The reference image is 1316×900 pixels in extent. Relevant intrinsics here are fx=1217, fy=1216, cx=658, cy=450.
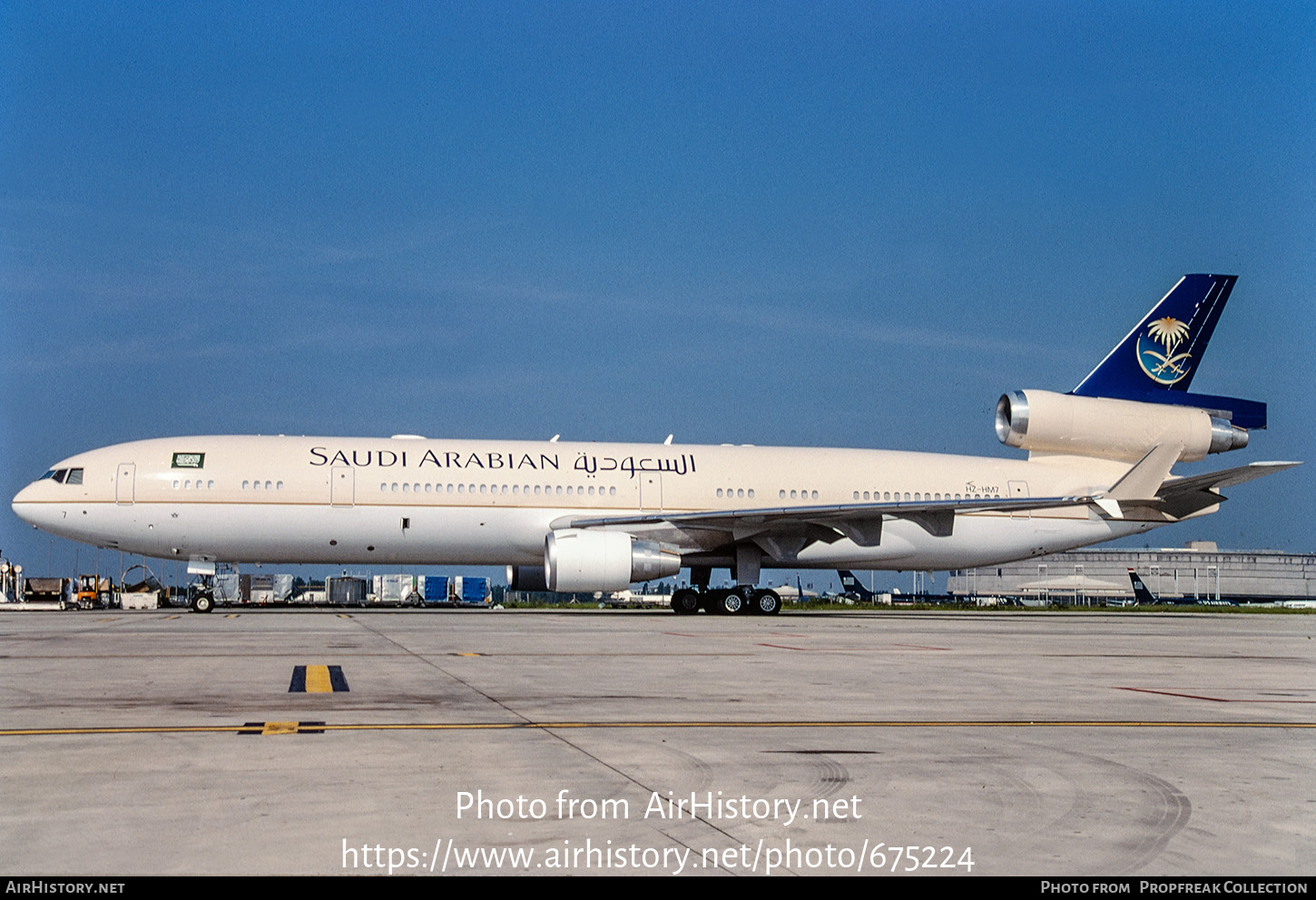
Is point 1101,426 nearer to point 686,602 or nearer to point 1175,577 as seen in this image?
point 686,602

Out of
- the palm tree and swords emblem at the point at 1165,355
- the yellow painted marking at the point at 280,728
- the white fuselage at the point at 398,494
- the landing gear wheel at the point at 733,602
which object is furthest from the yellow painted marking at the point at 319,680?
the palm tree and swords emblem at the point at 1165,355

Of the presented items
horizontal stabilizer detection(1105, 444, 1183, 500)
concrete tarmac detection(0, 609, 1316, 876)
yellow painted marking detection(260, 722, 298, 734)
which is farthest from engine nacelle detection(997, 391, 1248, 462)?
yellow painted marking detection(260, 722, 298, 734)

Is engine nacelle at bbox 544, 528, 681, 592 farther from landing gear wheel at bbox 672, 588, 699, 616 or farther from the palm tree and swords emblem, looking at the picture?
the palm tree and swords emblem

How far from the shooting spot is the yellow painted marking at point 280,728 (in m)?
7.84

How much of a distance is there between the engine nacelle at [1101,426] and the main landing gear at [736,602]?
8582mm

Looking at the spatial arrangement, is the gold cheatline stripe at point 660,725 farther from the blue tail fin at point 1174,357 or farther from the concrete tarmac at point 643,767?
the blue tail fin at point 1174,357

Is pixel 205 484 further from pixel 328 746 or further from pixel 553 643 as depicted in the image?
pixel 328 746

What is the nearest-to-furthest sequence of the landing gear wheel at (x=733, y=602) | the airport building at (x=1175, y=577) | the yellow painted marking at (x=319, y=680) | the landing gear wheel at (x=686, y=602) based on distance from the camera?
the yellow painted marking at (x=319, y=680)
the landing gear wheel at (x=733, y=602)
the landing gear wheel at (x=686, y=602)
the airport building at (x=1175, y=577)

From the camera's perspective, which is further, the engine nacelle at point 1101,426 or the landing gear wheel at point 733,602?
the engine nacelle at point 1101,426

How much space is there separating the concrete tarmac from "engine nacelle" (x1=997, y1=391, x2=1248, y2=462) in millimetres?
18953

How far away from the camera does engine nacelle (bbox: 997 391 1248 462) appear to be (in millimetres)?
32688

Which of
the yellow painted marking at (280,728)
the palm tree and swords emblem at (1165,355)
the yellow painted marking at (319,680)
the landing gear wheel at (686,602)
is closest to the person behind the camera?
the yellow painted marking at (280,728)

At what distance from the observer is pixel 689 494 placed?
98.5 ft

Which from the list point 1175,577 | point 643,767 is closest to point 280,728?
point 643,767
